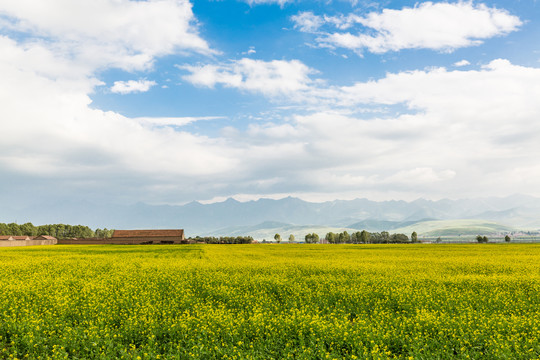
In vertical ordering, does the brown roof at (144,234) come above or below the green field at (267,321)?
below

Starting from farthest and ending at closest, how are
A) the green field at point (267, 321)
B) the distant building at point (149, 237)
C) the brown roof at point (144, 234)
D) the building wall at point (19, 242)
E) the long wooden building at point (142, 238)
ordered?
the brown roof at point (144, 234) < the distant building at point (149, 237) < the long wooden building at point (142, 238) < the building wall at point (19, 242) < the green field at point (267, 321)

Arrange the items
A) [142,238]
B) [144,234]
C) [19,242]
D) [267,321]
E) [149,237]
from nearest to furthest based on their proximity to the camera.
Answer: [267,321]
[19,242]
[142,238]
[149,237]
[144,234]

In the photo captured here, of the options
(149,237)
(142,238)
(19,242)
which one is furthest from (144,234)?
(19,242)

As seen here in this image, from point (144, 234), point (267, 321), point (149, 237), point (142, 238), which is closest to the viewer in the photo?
point (267, 321)

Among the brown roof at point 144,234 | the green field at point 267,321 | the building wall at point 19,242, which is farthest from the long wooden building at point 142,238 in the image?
the green field at point 267,321

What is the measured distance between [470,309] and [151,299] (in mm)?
15815

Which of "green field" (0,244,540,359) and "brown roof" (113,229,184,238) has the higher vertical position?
"green field" (0,244,540,359)

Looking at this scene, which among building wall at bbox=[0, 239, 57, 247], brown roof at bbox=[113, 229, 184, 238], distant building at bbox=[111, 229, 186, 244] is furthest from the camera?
brown roof at bbox=[113, 229, 184, 238]

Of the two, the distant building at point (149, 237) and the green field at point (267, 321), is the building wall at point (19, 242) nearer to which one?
the distant building at point (149, 237)

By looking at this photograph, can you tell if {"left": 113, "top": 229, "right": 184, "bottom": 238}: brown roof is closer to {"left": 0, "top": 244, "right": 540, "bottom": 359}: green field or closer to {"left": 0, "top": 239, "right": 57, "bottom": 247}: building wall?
{"left": 0, "top": 239, "right": 57, "bottom": 247}: building wall

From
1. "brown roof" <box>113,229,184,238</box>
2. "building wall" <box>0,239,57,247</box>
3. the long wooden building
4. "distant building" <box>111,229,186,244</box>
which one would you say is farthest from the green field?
"brown roof" <box>113,229,184,238</box>

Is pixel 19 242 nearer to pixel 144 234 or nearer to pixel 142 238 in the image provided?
pixel 142 238

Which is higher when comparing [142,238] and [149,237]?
[149,237]

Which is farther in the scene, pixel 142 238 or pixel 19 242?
pixel 142 238
